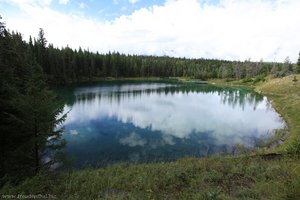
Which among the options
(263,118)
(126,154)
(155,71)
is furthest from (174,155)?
(155,71)

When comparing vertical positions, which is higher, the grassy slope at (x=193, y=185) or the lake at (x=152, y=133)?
the grassy slope at (x=193, y=185)

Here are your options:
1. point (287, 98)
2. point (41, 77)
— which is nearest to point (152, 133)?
point (41, 77)

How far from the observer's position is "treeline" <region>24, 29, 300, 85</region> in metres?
83.0

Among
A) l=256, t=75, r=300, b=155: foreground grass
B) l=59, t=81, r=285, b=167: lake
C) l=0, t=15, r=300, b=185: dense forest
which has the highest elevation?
l=0, t=15, r=300, b=185: dense forest

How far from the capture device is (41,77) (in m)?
24.2

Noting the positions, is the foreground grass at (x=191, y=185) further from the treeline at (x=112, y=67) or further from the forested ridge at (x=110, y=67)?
the treeline at (x=112, y=67)

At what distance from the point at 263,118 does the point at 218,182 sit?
1457 inches

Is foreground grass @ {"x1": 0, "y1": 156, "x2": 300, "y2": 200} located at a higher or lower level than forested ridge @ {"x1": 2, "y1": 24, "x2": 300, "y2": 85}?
lower

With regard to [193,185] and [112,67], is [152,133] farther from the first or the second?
[112,67]

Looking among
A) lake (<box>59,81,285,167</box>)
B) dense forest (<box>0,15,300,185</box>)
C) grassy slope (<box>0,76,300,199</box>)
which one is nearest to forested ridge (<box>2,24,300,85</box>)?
dense forest (<box>0,15,300,185</box>)

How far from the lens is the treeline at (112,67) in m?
83.0

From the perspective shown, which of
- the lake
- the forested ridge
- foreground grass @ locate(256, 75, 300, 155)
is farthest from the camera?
the forested ridge

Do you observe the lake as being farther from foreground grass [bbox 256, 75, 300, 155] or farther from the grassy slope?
the grassy slope

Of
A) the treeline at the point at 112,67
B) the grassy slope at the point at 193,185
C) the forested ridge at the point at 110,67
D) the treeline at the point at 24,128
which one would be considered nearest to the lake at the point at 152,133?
the treeline at the point at 24,128
